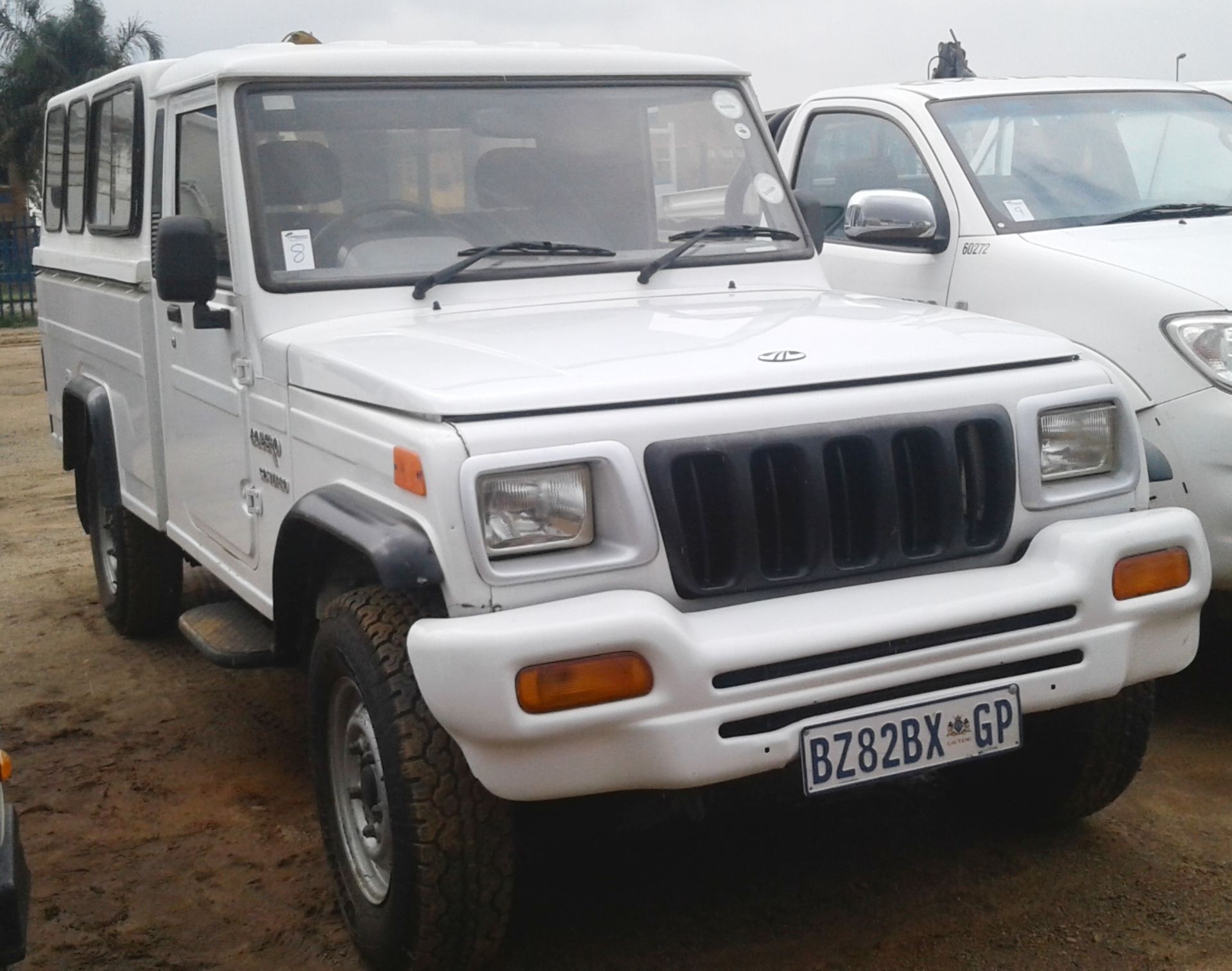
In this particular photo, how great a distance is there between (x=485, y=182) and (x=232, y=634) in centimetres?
145

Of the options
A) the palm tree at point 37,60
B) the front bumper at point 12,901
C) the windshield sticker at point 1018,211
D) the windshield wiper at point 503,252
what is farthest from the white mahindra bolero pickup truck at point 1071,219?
the palm tree at point 37,60

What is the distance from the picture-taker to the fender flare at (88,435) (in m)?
5.44

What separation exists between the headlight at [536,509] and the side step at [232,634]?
4.21 ft

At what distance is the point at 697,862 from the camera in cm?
373

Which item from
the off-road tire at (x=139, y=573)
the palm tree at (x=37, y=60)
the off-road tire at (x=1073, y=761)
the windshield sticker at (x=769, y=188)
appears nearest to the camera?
the off-road tire at (x=1073, y=761)

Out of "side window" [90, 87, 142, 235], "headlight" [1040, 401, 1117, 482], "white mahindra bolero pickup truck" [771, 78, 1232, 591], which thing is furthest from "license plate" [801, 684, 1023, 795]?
"side window" [90, 87, 142, 235]

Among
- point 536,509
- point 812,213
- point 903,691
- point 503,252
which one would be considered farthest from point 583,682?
point 812,213

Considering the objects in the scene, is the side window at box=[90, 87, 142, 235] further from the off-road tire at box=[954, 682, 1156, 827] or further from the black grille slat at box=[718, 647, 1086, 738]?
the off-road tire at box=[954, 682, 1156, 827]

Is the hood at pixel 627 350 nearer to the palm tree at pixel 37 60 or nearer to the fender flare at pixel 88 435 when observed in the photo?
the fender flare at pixel 88 435

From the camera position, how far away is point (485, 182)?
4.11 meters

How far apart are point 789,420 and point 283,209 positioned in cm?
165

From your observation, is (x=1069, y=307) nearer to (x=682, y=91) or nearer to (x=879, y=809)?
(x=682, y=91)

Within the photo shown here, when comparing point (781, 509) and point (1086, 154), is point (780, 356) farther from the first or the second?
point (1086, 154)

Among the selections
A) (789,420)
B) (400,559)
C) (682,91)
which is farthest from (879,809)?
(682,91)
